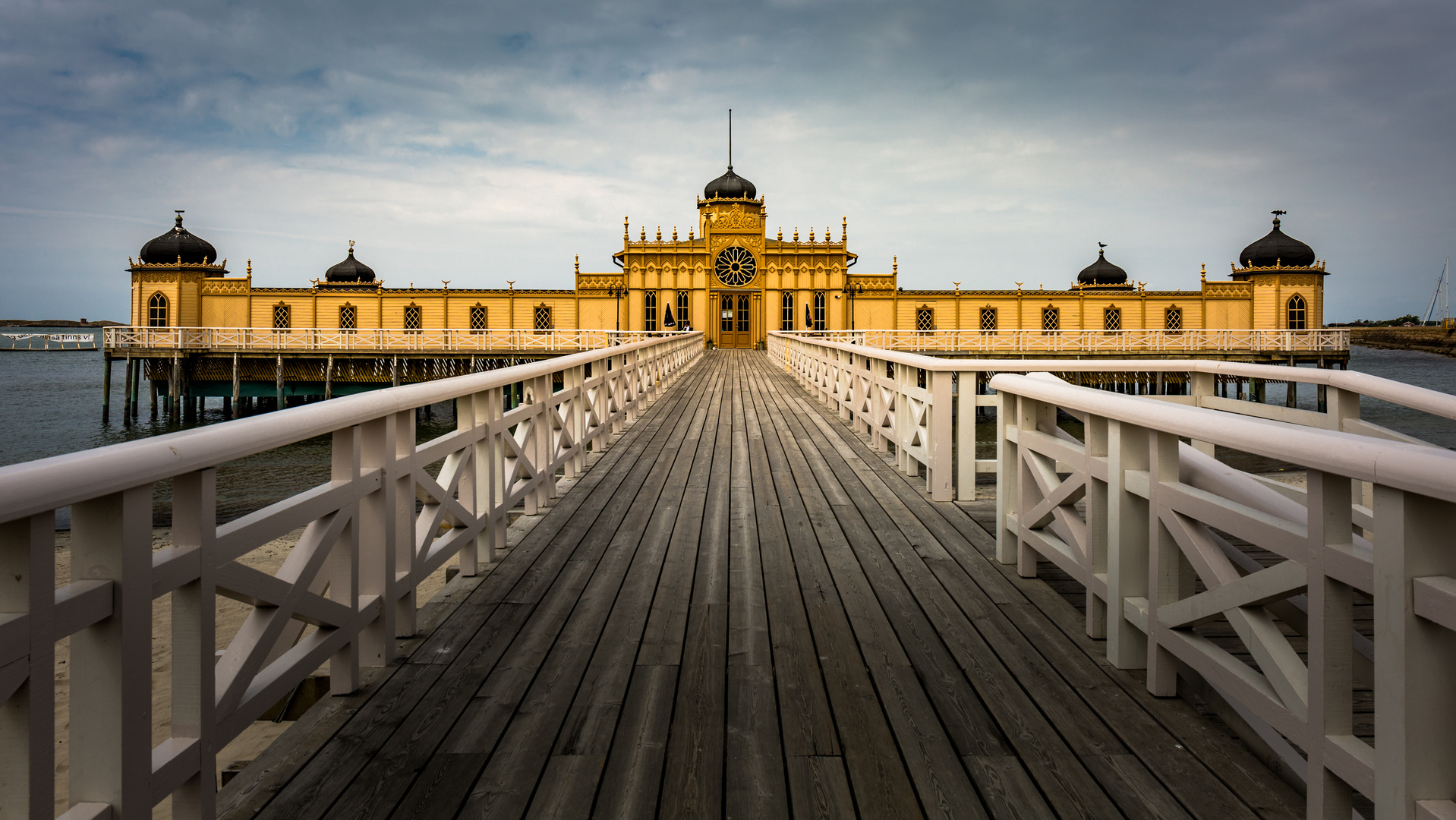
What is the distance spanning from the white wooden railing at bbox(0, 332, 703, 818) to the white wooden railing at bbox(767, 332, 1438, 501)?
302 centimetres

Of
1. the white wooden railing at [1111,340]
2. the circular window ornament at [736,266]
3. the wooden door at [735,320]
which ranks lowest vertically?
the white wooden railing at [1111,340]

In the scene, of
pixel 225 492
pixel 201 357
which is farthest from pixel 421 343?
pixel 225 492

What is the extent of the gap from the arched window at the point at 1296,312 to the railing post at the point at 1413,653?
151 feet

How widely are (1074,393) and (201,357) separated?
3818cm

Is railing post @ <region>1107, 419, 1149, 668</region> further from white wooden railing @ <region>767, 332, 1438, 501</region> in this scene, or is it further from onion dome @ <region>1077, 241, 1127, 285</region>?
onion dome @ <region>1077, 241, 1127, 285</region>

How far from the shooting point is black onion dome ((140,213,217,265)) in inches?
1489

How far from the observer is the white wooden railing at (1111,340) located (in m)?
34.6

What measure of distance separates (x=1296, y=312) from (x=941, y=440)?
141 feet

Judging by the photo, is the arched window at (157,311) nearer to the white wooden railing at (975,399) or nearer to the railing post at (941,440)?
the white wooden railing at (975,399)

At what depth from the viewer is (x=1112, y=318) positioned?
40781 millimetres

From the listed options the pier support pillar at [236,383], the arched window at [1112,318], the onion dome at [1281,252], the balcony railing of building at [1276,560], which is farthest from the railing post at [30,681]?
→ the onion dome at [1281,252]

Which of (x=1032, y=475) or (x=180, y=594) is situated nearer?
(x=180, y=594)

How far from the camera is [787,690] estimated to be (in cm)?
294

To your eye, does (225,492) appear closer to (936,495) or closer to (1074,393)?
(936,495)
